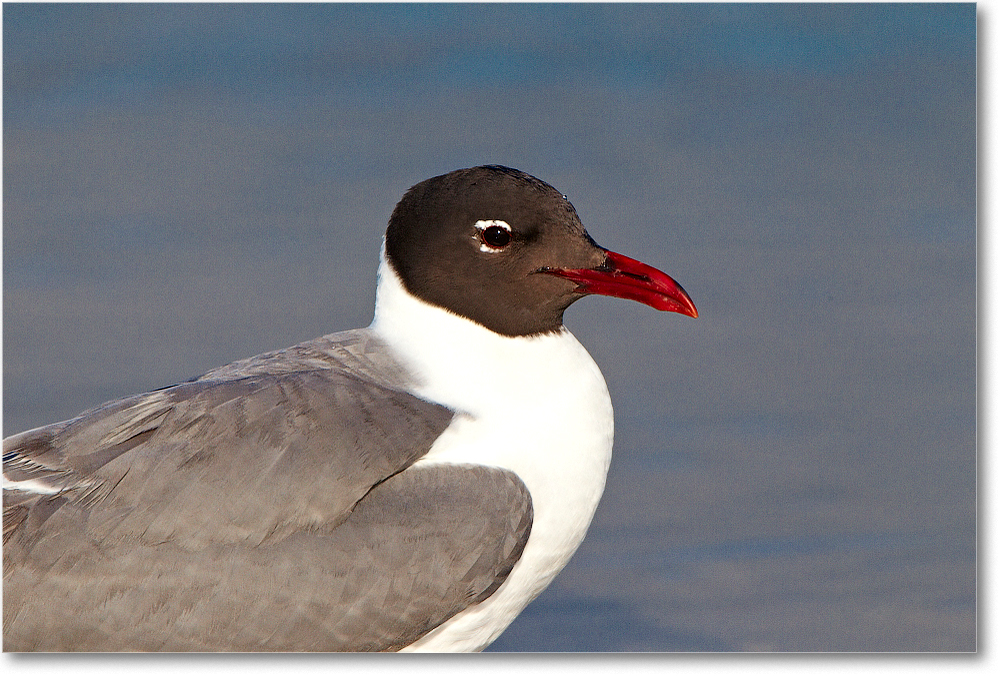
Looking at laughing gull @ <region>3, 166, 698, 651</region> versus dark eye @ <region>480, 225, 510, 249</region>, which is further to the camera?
dark eye @ <region>480, 225, 510, 249</region>

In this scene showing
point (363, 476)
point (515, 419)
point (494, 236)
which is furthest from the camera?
point (494, 236)

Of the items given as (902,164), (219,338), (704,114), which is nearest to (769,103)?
(704,114)

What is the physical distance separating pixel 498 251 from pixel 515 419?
1.66 feet

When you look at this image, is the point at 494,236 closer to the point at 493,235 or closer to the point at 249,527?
the point at 493,235

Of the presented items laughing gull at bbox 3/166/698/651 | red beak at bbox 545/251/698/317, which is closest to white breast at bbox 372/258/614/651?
laughing gull at bbox 3/166/698/651

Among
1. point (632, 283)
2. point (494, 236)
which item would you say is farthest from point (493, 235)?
point (632, 283)

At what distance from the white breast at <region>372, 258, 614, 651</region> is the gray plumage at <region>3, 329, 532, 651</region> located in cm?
8

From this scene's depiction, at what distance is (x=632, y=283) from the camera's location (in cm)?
433

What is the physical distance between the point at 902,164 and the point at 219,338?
8.47ft

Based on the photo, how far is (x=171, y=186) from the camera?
5570mm

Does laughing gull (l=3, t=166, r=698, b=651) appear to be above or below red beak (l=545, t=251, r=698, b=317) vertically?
below

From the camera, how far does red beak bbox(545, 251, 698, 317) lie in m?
4.31

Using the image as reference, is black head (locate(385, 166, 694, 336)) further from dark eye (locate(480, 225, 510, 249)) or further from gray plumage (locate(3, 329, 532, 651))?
gray plumage (locate(3, 329, 532, 651))

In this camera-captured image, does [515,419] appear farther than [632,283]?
No
